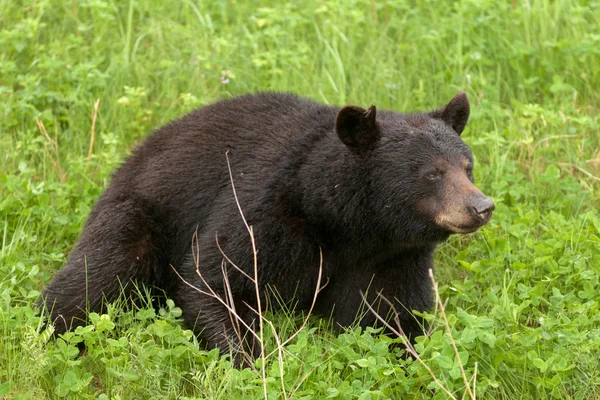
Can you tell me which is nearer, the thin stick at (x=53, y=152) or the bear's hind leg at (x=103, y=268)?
the bear's hind leg at (x=103, y=268)

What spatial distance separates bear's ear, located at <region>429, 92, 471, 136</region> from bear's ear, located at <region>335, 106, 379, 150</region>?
45 centimetres

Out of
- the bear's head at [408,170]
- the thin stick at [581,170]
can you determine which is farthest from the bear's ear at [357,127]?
the thin stick at [581,170]

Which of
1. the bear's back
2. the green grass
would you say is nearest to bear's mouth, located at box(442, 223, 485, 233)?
the green grass

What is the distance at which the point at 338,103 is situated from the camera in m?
7.60

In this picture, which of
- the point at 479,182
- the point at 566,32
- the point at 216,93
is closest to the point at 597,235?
the point at 479,182

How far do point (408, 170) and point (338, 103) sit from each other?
2460 mm

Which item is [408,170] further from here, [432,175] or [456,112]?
[456,112]

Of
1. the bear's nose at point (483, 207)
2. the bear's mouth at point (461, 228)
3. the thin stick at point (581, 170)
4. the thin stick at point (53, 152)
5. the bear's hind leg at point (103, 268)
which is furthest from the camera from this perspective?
the thin stick at point (53, 152)

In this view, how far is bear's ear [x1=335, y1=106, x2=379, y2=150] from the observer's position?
16.9ft

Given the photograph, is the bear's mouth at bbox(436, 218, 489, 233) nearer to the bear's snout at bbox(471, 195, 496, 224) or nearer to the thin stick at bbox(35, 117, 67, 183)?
the bear's snout at bbox(471, 195, 496, 224)

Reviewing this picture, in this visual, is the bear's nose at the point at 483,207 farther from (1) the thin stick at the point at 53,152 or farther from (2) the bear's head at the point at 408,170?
(1) the thin stick at the point at 53,152

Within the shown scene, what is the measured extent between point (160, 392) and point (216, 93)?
3.42 m

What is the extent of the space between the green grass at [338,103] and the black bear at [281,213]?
0.79 ft

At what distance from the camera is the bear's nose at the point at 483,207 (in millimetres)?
4934
